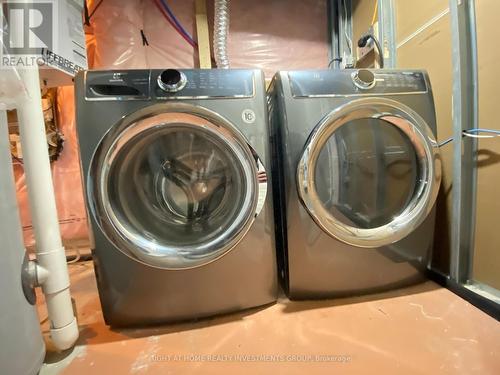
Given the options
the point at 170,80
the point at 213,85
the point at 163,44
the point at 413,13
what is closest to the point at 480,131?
the point at 413,13

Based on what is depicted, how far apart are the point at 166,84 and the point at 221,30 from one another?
852mm

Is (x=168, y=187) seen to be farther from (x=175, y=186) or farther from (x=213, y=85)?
(x=213, y=85)

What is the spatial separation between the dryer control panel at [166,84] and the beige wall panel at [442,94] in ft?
2.42

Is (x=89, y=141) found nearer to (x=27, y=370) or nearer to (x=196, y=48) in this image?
(x=27, y=370)

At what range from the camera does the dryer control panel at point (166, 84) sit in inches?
31.4

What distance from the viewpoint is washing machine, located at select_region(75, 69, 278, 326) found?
2.56ft

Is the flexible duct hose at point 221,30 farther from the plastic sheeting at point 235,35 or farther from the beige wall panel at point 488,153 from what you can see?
the beige wall panel at point 488,153

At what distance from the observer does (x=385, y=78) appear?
956mm

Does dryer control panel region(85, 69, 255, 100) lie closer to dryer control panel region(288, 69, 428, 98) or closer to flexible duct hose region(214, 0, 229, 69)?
dryer control panel region(288, 69, 428, 98)

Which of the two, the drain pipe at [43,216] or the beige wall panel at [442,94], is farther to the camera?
the beige wall panel at [442,94]

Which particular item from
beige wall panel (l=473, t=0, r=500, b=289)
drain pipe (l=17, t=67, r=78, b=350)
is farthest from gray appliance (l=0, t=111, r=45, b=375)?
beige wall panel (l=473, t=0, r=500, b=289)

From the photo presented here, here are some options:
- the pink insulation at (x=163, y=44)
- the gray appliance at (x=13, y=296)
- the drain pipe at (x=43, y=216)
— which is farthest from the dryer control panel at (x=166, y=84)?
the pink insulation at (x=163, y=44)

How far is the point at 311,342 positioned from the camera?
77 centimetres

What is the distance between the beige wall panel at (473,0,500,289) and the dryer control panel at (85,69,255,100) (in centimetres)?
75
